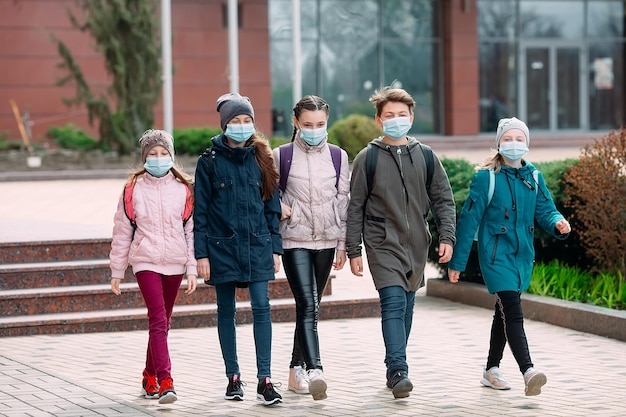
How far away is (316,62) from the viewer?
37156mm

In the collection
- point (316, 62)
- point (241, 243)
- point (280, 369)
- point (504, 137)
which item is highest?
point (316, 62)

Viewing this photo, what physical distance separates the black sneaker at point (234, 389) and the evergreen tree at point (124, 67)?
21.2m

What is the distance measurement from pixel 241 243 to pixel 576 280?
4.45 m

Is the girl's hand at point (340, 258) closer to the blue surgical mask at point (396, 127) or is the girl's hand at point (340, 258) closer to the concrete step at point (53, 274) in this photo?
the blue surgical mask at point (396, 127)

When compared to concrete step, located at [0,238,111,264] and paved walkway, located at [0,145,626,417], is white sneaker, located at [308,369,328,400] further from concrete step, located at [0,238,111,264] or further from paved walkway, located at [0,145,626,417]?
concrete step, located at [0,238,111,264]

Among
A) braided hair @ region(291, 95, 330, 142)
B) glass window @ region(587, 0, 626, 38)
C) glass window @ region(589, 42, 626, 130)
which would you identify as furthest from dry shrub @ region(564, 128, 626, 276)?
glass window @ region(589, 42, 626, 130)

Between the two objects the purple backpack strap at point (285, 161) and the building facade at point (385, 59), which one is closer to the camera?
the purple backpack strap at point (285, 161)

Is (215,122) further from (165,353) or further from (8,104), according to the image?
(165,353)

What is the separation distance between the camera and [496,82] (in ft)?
129

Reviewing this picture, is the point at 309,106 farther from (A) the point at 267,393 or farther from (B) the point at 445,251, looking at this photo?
(A) the point at 267,393

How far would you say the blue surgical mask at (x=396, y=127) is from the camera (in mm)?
7402

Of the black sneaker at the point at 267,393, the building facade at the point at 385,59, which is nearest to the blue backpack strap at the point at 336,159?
the black sneaker at the point at 267,393

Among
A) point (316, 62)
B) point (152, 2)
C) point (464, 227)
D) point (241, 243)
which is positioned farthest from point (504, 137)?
point (316, 62)

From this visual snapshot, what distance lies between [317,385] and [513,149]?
1.78m
